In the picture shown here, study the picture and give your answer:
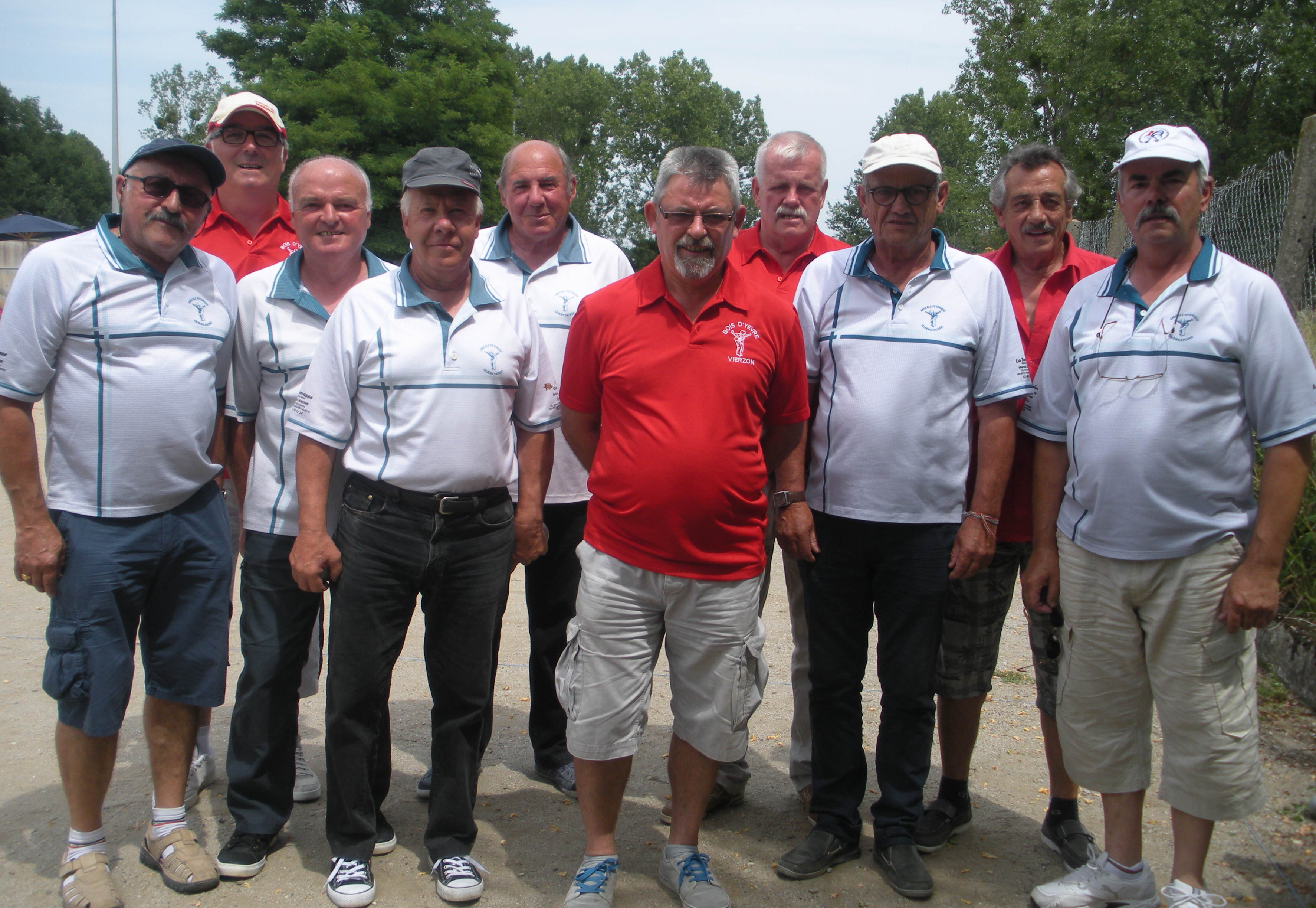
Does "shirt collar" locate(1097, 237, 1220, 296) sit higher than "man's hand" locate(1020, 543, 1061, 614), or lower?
higher

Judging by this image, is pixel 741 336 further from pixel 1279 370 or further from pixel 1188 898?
pixel 1188 898

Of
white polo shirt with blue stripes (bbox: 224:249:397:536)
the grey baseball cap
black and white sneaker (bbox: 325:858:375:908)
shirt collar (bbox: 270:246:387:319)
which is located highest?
the grey baseball cap

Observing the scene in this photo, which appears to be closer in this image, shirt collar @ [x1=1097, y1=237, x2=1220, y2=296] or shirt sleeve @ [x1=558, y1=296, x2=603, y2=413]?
shirt collar @ [x1=1097, y1=237, x2=1220, y2=296]

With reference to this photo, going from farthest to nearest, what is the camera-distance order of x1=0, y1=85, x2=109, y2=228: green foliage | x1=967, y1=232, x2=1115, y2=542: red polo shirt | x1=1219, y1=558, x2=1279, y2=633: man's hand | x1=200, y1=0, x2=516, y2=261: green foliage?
x1=0, y1=85, x2=109, y2=228: green foliage
x1=200, y1=0, x2=516, y2=261: green foliage
x1=967, y1=232, x2=1115, y2=542: red polo shirt
x1=1219, y1=558, x2=1279, y2=633: man's hand

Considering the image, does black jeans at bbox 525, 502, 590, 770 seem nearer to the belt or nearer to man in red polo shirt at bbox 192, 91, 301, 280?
the belt

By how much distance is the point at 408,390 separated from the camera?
3133 millimetres

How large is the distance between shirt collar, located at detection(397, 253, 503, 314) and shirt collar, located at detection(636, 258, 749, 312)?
517 mm

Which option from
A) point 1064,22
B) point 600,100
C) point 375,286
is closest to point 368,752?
point 375,286

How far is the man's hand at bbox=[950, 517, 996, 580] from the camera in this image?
10.7 feet

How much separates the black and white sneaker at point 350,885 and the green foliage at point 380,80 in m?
25.5

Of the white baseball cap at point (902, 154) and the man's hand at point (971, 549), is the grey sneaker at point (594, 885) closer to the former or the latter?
the man's hand at point (971, 549)

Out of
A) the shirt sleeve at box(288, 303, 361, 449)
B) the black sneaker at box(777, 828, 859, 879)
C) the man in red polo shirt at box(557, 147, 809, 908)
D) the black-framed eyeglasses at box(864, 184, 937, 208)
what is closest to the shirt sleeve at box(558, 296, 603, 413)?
the man in red polo shirt at box(557, 147, 809, 908)

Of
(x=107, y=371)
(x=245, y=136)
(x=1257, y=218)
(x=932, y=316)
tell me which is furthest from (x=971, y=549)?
(x=1257, y=218)

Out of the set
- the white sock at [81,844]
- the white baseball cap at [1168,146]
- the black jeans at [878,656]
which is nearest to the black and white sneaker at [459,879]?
the white sock at [81,844]
